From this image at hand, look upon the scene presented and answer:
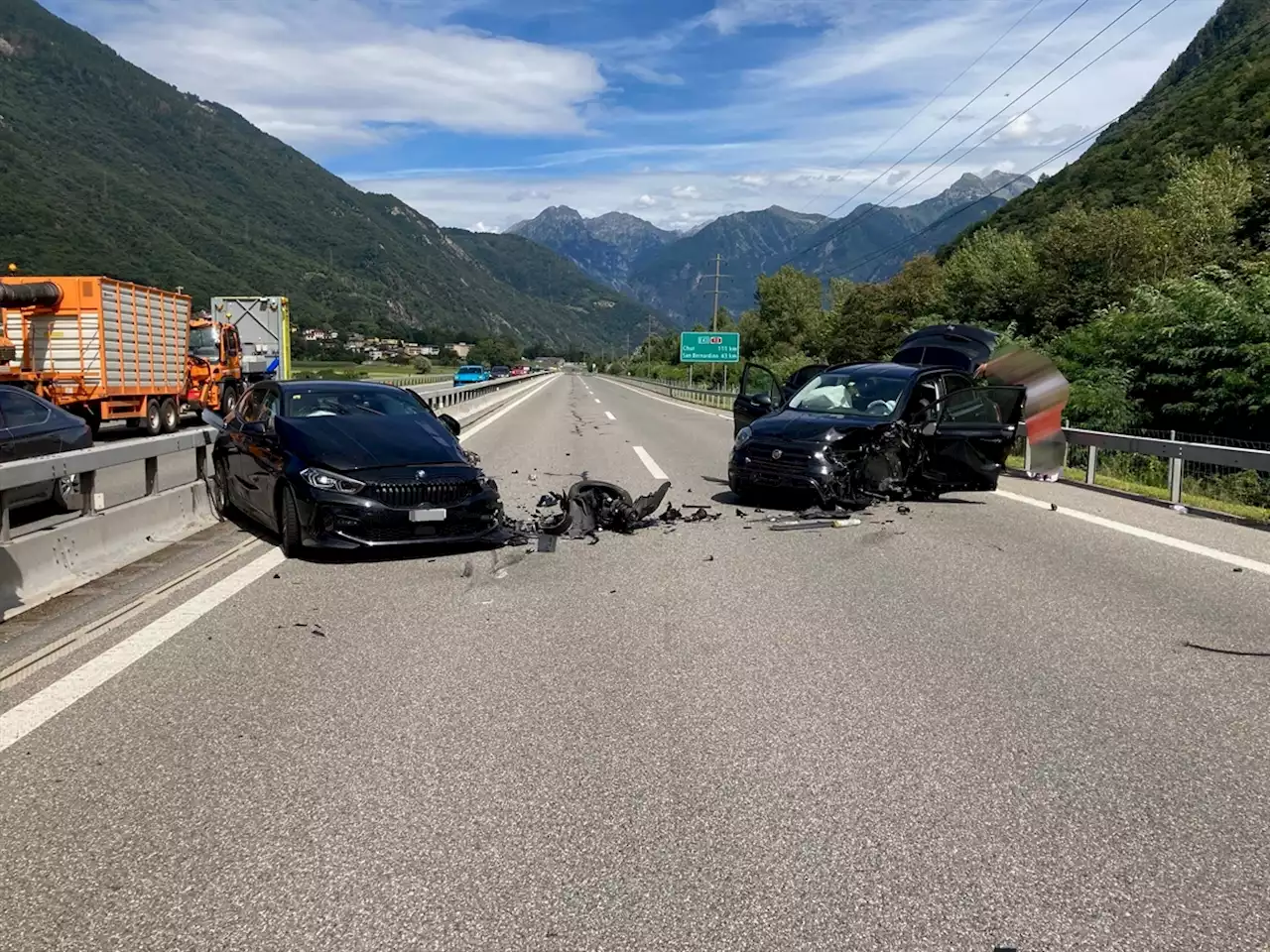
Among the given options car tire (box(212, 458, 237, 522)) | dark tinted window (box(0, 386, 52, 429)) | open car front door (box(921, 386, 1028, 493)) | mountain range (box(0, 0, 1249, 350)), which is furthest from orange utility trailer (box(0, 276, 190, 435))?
mountain range (box(0, 0, 1249, 350))

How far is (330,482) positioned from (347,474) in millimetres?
146

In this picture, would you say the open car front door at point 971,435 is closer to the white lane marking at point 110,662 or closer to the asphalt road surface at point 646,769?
the asphalt road surface at point 646,769

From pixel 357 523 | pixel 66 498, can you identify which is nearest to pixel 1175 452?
pixel 357 523

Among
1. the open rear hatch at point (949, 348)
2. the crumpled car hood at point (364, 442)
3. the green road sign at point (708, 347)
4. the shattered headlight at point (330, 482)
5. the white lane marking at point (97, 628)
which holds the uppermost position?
the green road sign at point (708, 347)

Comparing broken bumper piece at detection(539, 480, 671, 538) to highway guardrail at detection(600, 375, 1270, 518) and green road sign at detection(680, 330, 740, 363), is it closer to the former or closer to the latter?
highway guardrail at detection(600, 375, 1270, 518)

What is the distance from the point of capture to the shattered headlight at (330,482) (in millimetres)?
8086

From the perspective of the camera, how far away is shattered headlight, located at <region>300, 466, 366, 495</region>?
8.09m

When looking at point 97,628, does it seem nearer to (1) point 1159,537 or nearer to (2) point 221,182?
(1) point 1159,537

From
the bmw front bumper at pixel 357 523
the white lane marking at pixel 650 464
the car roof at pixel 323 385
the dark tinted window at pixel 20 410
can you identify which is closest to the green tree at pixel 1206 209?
the white lane marking at pixel 650 464

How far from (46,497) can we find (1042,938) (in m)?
7.65

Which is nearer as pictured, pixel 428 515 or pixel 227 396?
pixel 428 515

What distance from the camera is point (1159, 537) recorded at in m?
9.90

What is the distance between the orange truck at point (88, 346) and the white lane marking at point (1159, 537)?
18.2 metres

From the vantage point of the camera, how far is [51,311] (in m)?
21.4
